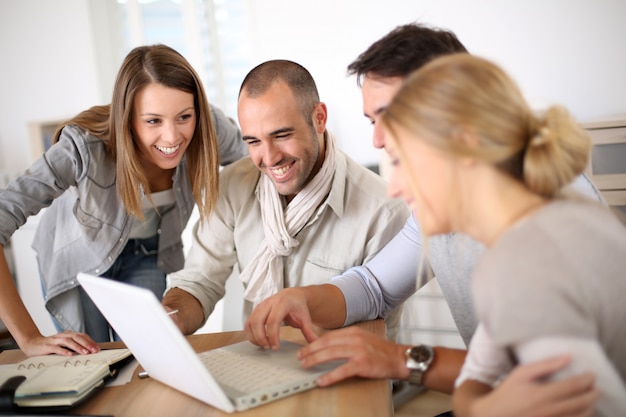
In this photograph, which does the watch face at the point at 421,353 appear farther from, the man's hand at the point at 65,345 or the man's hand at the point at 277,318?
the man's hand at the point at 65,345

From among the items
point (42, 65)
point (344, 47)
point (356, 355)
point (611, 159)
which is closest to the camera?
point (356, 355)

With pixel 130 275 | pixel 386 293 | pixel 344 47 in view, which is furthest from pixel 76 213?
pixel 344 47

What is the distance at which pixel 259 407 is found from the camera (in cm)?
97

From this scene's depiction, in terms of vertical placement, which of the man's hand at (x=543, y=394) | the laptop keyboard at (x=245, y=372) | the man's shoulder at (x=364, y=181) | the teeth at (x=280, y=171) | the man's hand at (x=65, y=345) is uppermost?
the teeth at (x=280, y=171)

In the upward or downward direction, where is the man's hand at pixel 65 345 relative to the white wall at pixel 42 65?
downward

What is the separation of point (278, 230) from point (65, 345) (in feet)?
1.96

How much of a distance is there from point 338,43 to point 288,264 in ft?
5.80

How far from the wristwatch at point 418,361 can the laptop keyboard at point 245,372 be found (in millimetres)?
174

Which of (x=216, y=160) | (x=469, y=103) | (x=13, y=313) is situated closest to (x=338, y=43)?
(x=216, y=160)

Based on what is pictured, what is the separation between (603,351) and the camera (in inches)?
28.8

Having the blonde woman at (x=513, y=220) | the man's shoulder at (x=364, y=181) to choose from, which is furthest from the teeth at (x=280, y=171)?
the blonde woman at (x=513, y=220)

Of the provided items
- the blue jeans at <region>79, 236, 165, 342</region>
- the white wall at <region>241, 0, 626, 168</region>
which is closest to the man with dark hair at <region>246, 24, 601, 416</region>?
the blue jeans at <region>79, 236, 165, 342</region>

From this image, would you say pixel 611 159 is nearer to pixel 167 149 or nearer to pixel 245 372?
pixel 167 149

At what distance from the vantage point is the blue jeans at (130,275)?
1.98 m
